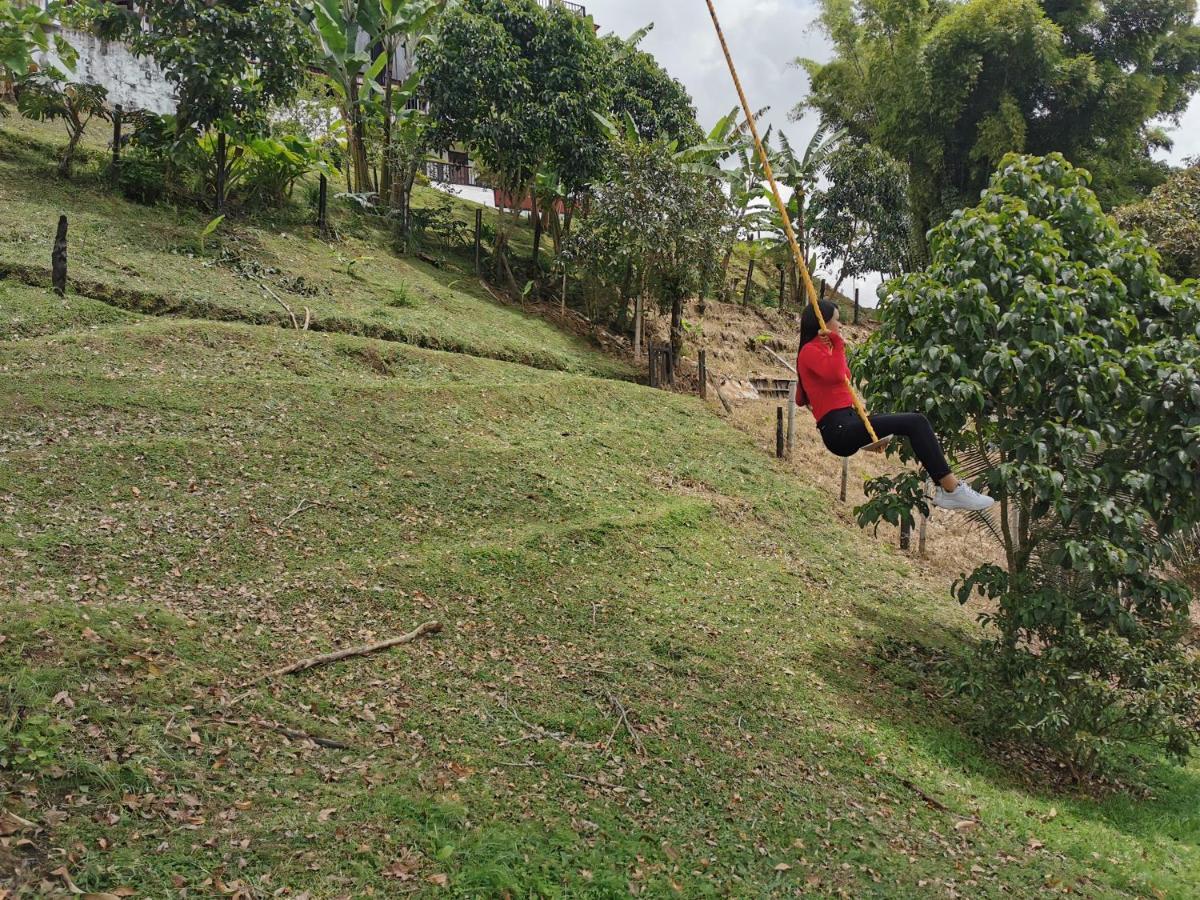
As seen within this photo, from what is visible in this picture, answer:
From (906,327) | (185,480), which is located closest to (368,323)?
(185,480)

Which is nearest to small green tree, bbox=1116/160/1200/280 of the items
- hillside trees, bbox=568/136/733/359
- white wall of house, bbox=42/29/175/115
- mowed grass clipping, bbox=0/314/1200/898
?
hillside trees, bbox=568/136/733/359

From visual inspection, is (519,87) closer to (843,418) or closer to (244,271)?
(244,271)

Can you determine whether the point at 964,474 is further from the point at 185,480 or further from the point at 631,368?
the point at 631,368

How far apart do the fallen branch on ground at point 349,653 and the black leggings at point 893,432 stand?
368 centimetres

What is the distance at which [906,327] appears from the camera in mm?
9133

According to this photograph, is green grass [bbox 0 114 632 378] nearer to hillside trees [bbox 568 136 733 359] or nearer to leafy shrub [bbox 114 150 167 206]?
leafy shrub [bbox 114 150 167 206]

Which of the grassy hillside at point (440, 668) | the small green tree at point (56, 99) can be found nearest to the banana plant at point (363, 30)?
the small green tree at point (56, 99)

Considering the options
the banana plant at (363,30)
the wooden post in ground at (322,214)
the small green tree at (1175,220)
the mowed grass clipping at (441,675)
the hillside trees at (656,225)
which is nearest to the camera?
the mowed grass clipping at (441,675)

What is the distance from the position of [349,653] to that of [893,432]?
457 cm

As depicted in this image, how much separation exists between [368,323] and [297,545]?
7.56 m

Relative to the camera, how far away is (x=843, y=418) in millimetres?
7535

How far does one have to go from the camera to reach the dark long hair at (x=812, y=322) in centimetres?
754

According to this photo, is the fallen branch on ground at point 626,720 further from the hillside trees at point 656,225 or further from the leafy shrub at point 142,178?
the leafy shrub at point 142,178

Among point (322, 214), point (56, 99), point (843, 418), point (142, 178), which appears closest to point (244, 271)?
point (142, 178)
